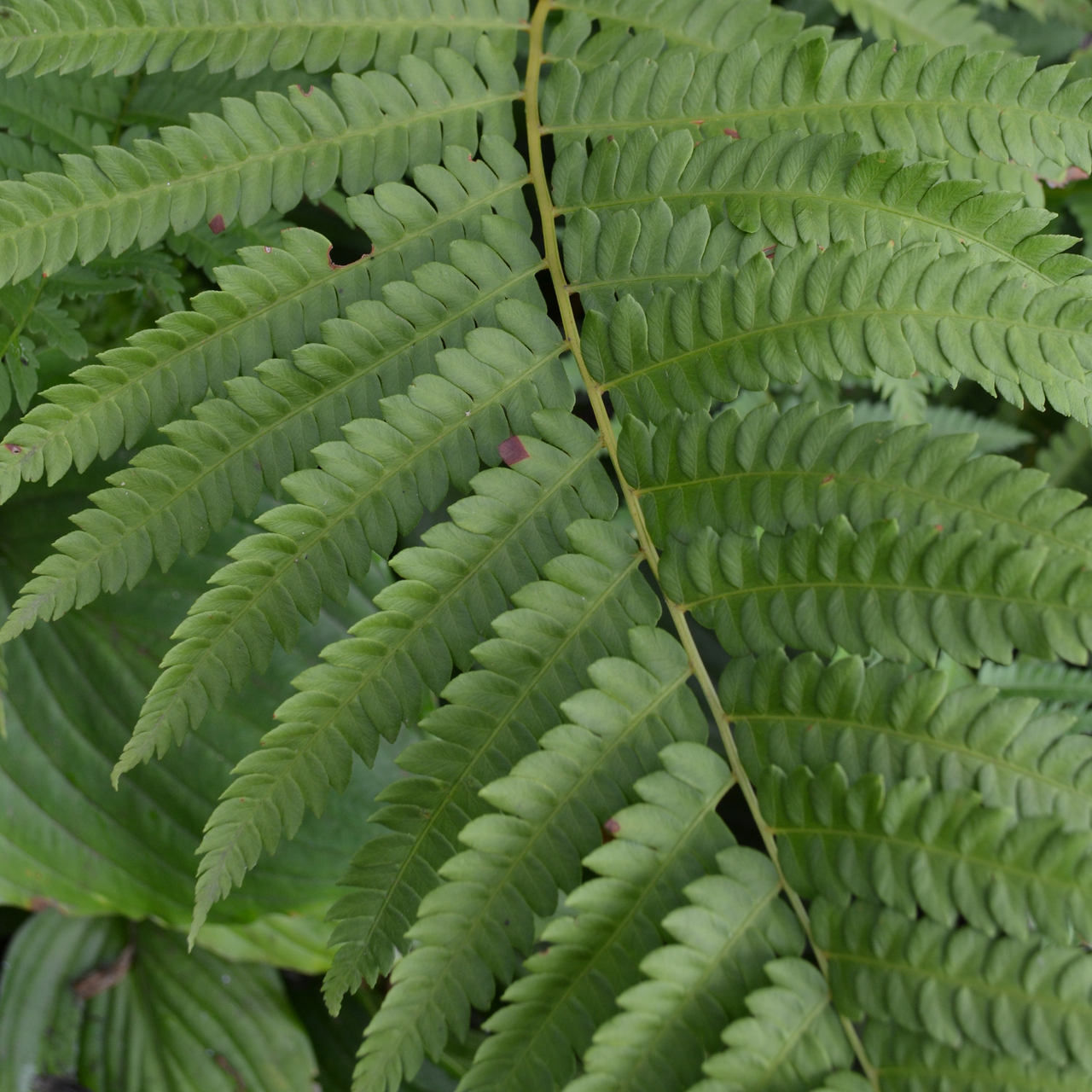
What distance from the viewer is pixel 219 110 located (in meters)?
1.41

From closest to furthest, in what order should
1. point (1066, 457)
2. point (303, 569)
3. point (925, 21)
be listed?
point (303, 569) < point (925, 21) < point (1066, 457)

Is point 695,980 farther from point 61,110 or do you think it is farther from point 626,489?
point 61,110

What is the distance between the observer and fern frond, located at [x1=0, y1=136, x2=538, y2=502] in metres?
0.96

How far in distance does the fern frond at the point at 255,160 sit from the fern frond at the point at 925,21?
71 centimetres

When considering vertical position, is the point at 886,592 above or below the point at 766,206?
below

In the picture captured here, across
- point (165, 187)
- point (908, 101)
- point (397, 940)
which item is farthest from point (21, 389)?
Answer: point (908, 101)

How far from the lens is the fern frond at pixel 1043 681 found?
5.32 feet

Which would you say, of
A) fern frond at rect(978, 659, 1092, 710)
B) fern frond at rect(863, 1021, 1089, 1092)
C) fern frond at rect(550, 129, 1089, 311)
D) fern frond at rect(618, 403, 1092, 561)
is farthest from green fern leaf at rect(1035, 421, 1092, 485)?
fern frond at rect(863, 1021, 1089, 1092)

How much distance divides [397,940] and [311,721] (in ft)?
0.78

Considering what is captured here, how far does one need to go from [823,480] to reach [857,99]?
1.76 feet

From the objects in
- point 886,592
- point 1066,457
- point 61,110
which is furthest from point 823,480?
point 1066,457

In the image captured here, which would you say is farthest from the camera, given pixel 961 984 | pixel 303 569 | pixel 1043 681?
pixel 1043 681

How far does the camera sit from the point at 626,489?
103 cm

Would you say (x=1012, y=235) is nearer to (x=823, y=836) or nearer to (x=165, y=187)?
(x=823, y=836)
